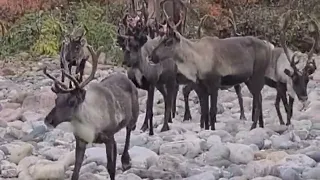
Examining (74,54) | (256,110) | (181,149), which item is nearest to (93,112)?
(181,149)

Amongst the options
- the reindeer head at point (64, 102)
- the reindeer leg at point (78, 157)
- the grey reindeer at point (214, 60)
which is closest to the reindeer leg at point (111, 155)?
the reindeer leg at point (78, 157)

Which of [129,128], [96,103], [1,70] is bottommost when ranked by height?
[1,70]

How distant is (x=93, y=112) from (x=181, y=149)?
1.74 metres

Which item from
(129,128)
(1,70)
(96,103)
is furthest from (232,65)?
(1,70)

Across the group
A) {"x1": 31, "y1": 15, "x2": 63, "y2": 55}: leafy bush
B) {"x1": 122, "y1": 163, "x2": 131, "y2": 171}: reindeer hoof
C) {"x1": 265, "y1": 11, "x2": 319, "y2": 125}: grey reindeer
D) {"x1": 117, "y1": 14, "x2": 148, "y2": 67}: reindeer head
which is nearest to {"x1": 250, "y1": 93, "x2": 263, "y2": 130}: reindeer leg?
{"x1": 265, "y1": 11, "x2": 319, "y2": 125}: grey reindeer

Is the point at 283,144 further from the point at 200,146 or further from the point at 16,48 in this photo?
the point at 16,48

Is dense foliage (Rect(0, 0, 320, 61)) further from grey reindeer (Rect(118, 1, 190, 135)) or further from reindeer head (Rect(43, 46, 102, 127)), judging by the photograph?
reindeer head (Rect(43, 46, 102, 127))

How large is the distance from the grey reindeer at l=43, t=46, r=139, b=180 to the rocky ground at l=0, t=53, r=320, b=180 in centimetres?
42

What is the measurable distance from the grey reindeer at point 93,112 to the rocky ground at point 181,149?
0.42 m

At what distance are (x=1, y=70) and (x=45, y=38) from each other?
1.77 metres

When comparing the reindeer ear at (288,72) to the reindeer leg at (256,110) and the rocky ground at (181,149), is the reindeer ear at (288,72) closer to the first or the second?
the reindeer leg at (256,110)

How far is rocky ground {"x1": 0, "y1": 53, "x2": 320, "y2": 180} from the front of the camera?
704cm

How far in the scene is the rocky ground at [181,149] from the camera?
7039 millimetres

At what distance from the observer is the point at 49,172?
23.0ft
